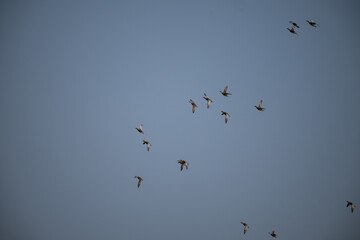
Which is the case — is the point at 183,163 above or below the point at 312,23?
below

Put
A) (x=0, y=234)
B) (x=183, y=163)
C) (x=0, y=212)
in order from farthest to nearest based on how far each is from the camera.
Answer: (x=0, y=212) < (x=0, y=234) < (x=183, y=163)

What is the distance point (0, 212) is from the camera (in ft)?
457

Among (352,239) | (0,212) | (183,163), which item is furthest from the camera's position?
(0,212)

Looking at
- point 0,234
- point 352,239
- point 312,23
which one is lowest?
point 0,234

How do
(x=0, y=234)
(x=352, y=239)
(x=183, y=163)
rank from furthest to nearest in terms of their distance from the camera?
(x=0, y=234) → (x=352, y=239) → (x=183, y=163)

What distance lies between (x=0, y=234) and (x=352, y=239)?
A: 387ft

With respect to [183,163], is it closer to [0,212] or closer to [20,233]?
[20,233]

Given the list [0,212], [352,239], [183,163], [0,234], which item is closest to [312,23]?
[183,163]

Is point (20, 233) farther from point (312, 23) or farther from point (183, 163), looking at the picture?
point (312, 23)

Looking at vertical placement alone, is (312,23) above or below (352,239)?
above

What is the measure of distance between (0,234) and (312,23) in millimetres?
123703

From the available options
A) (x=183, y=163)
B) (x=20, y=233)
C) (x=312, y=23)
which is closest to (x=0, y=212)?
(x=20, y=233)

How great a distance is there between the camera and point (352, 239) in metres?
110

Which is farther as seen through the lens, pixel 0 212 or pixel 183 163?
pixel 0 212
